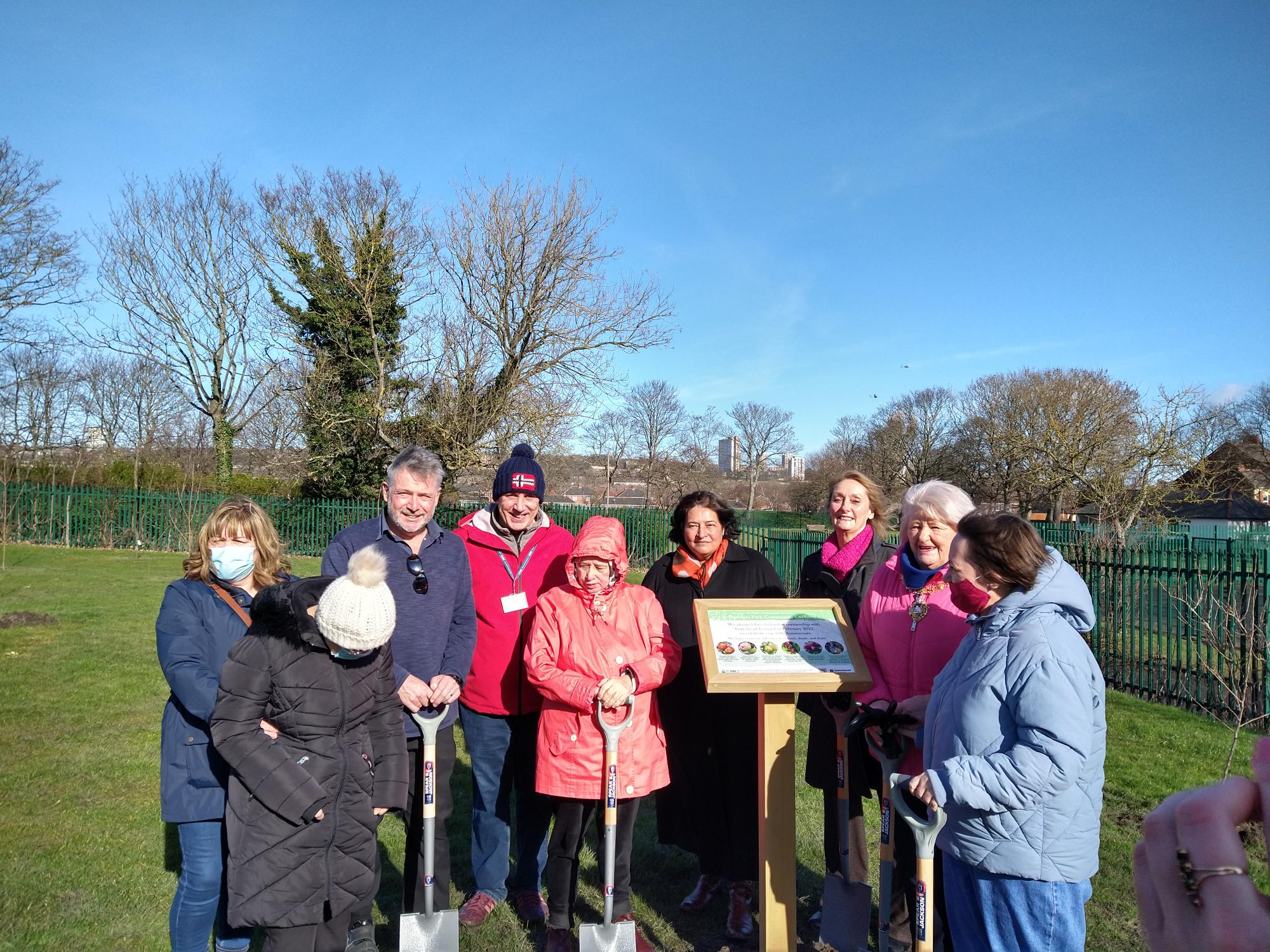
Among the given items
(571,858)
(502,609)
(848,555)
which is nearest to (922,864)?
(571,858)

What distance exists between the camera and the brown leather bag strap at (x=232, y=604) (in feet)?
11.0

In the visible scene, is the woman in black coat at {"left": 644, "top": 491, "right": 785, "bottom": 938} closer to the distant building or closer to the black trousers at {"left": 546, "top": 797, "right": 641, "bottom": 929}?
the black trousers at {"left": 546, "top": 797, "right": 641, "bottom": 929}

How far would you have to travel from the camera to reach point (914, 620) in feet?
11.8

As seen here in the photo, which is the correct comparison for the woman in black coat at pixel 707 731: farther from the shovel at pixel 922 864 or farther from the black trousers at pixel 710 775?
the shovel at pixel 922 864

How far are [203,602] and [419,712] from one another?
103 centimetres

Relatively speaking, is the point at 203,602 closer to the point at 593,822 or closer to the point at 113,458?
the point at 593,822

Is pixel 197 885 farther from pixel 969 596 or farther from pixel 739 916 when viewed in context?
pixel 969 596

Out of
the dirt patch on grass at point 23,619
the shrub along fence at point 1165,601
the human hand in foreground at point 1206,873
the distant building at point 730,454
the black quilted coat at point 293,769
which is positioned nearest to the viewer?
the human hand in foreground at point 1206,873

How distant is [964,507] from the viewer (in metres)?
3.63

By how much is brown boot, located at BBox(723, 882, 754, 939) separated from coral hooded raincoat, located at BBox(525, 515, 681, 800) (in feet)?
2.47

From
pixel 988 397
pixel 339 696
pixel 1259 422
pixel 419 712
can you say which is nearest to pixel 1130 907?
pixel 419 712

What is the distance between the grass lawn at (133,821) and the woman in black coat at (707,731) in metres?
0.36

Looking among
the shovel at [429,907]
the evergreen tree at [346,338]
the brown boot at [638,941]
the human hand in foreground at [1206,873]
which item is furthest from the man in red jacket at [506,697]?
the evergreen tree at [346,338]

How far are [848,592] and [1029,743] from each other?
1784 millimetres
